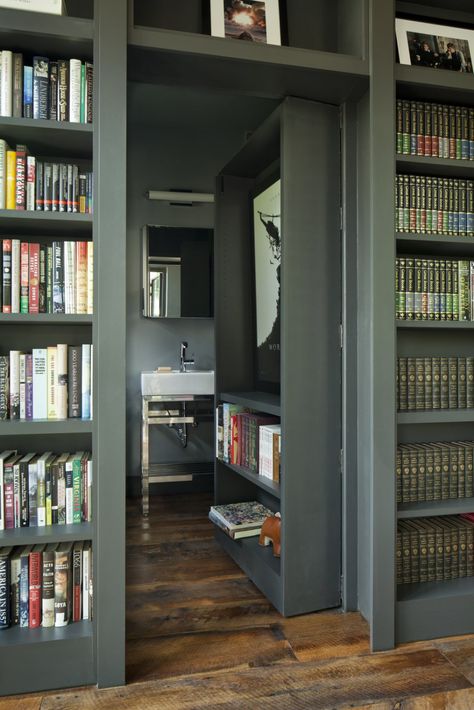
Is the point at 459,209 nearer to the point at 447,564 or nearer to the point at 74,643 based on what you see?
the point at 447,564

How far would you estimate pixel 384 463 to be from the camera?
2.16 meters

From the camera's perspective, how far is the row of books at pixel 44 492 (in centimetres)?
194

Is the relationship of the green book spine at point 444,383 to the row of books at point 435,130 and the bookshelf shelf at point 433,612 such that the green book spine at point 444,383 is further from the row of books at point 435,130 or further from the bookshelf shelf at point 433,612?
the row of books at point 435,130

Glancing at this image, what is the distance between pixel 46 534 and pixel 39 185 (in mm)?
1180

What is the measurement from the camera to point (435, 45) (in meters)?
2.35

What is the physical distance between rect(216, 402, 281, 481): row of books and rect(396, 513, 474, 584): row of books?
0.61 meters

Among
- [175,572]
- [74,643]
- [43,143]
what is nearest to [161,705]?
[74,643]

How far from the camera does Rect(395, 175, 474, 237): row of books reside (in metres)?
2.30

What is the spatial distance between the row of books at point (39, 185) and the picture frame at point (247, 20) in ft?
2.52

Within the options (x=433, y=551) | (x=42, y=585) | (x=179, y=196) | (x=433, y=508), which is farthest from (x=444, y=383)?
(x=179, y=196)

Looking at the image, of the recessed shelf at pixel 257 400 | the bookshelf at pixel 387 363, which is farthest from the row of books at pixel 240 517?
the bookshelf at pixel 387 363

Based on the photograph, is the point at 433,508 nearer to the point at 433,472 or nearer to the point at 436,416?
the point at 433,472

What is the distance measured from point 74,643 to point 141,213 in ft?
11.1

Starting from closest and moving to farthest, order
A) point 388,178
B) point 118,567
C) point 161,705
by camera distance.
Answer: point 161,705 < point 118,567 < point 388,178
